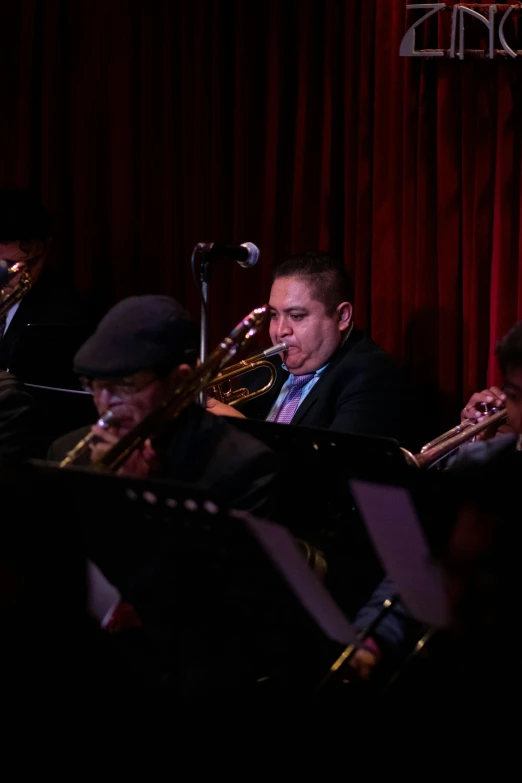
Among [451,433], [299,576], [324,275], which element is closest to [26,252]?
[324,275]

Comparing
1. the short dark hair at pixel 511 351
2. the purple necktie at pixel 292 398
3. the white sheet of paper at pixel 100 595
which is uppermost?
the short dark hair at pixel 511 351

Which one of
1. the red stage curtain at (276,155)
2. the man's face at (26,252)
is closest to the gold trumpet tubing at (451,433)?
the red stage curtain at (276,155)

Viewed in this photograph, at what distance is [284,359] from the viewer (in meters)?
4.08

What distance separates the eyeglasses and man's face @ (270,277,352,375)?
159 cm

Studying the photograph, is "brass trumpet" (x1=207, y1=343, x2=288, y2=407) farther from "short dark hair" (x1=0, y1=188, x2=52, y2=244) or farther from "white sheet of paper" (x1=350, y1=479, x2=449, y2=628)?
"white sheet of paper" (x1=350, y1=479, x2=449, y2=628)

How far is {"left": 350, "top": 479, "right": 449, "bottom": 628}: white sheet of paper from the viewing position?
1.90 metres

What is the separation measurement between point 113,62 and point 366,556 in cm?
306

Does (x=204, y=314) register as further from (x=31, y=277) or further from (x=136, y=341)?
(x=31, y=277)

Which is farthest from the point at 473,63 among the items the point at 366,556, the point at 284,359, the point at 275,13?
the point at 366,556

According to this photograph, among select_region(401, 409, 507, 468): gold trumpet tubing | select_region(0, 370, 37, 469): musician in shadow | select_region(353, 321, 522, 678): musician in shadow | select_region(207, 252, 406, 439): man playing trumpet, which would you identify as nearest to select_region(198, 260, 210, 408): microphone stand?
select_region(207, 252, 406, 439): man playing trumpet

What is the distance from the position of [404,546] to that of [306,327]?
220 centimetres

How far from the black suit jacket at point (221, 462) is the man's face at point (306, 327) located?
4.99 feet

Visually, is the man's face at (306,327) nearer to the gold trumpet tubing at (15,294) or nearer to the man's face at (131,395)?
the gold trumpet tubing at (15,294)

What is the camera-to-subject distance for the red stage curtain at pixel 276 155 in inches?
158
